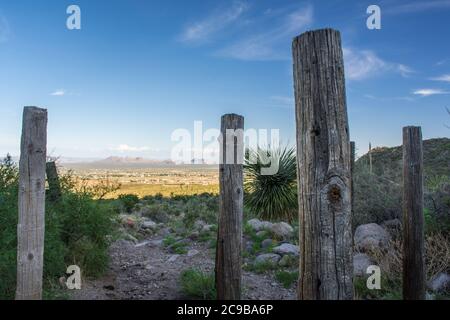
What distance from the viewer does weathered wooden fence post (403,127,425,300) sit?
671 centimetres

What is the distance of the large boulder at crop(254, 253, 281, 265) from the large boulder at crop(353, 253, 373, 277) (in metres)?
1.86

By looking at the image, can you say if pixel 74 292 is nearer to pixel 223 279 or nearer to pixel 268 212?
pixel 223 279

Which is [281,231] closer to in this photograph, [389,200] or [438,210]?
[389,200]

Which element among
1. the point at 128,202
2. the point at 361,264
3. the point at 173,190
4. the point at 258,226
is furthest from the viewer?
the point at 173,190

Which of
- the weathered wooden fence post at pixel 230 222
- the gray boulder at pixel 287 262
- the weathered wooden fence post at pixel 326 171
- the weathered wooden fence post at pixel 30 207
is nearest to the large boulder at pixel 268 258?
the gray boulder at pixel 287 262

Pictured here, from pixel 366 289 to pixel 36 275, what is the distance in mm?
5666

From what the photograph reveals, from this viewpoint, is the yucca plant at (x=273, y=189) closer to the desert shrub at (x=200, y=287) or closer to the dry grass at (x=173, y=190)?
the desert shrub at (x=200, y=287)

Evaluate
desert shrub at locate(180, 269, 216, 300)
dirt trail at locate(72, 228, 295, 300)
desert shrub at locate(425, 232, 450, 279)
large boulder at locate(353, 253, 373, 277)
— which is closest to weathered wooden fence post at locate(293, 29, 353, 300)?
Result: desert shrub at locate(180, 269, 216, 300)

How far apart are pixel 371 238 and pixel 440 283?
1992 millimetres

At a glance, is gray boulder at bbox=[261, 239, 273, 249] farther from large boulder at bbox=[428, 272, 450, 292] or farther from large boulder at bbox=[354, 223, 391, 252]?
large boulder at bbox=[428, 272, 450, 292]

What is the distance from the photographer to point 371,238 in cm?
953

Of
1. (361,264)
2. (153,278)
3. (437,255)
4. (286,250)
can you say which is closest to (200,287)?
(153,278)

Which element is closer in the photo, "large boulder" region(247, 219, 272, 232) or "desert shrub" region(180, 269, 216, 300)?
"desert shrub" region(180, 269, 216, 300)
